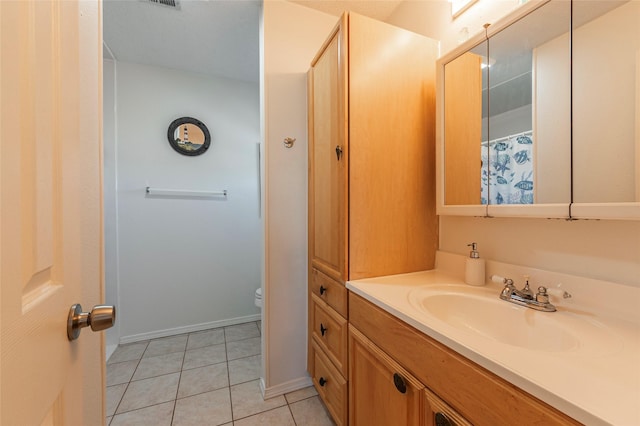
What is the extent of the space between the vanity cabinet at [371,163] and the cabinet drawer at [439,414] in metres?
0.46

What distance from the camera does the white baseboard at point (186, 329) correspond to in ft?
6.98

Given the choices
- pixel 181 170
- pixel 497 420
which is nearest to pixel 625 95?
pixel 497 420

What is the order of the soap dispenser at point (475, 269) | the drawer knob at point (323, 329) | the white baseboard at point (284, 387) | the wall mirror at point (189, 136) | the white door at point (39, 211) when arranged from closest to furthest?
the white door at point (39, 211) < the soap dispenser at point (475, 269) < the drawer knob at point (323, 329) < the white baseboard at point (284, 387) < the wall mirror at point (189, 136)

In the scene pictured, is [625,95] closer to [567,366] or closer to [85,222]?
[567,366]

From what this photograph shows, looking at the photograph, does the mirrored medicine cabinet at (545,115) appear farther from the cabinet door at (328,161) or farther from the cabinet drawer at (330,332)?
the cabinet drawer at (330,332)

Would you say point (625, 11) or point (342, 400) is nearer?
point (625, 11)

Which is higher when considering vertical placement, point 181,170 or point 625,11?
point 625,11

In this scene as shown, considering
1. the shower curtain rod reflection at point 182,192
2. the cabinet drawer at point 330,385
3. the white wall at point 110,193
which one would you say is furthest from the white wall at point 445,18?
the white wall at point 110,193

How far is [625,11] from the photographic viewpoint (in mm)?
706

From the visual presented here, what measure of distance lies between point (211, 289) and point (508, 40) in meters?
2.65

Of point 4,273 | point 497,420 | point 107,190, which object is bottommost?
point 497,420

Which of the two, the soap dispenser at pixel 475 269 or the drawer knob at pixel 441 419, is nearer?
the drawer knob at pixel 441 419

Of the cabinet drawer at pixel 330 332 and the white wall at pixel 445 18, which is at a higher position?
the white wall at pixel 445 18

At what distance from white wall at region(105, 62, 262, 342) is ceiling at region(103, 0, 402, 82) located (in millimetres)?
186
